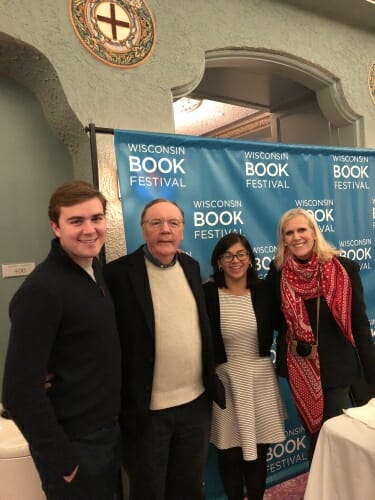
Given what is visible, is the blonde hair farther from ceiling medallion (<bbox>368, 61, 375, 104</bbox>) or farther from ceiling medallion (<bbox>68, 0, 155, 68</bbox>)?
ceiling medallion (<bbox>368, 61, 375, 104</bbox>)

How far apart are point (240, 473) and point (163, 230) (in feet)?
3.47

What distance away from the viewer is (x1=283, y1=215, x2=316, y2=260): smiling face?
5.68ft

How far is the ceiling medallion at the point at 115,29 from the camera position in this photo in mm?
1973

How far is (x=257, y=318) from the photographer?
66.4 inches

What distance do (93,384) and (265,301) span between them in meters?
0.82

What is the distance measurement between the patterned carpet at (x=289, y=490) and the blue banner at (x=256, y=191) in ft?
0.13

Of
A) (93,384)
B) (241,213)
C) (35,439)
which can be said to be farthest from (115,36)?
(35,439)

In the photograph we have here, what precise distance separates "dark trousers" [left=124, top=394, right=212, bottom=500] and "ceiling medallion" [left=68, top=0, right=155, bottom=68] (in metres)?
1.60

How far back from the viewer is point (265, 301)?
5.66 ft

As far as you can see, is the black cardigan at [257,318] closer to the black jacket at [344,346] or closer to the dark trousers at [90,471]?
the black jacket at [344,346]

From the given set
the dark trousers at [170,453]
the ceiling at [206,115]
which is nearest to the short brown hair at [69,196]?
the dark trousers at [170,453]

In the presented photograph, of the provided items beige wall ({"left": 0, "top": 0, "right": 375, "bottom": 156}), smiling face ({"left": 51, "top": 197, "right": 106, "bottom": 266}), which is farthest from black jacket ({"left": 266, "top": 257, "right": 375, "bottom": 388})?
beige wall ({"left": 0, "top": 0, "right": 375, "bottom": 156})

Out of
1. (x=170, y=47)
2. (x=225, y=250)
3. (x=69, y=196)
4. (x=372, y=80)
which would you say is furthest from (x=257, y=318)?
(x=372, y=80)

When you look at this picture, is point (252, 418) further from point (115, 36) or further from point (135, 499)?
point (115, 36)
